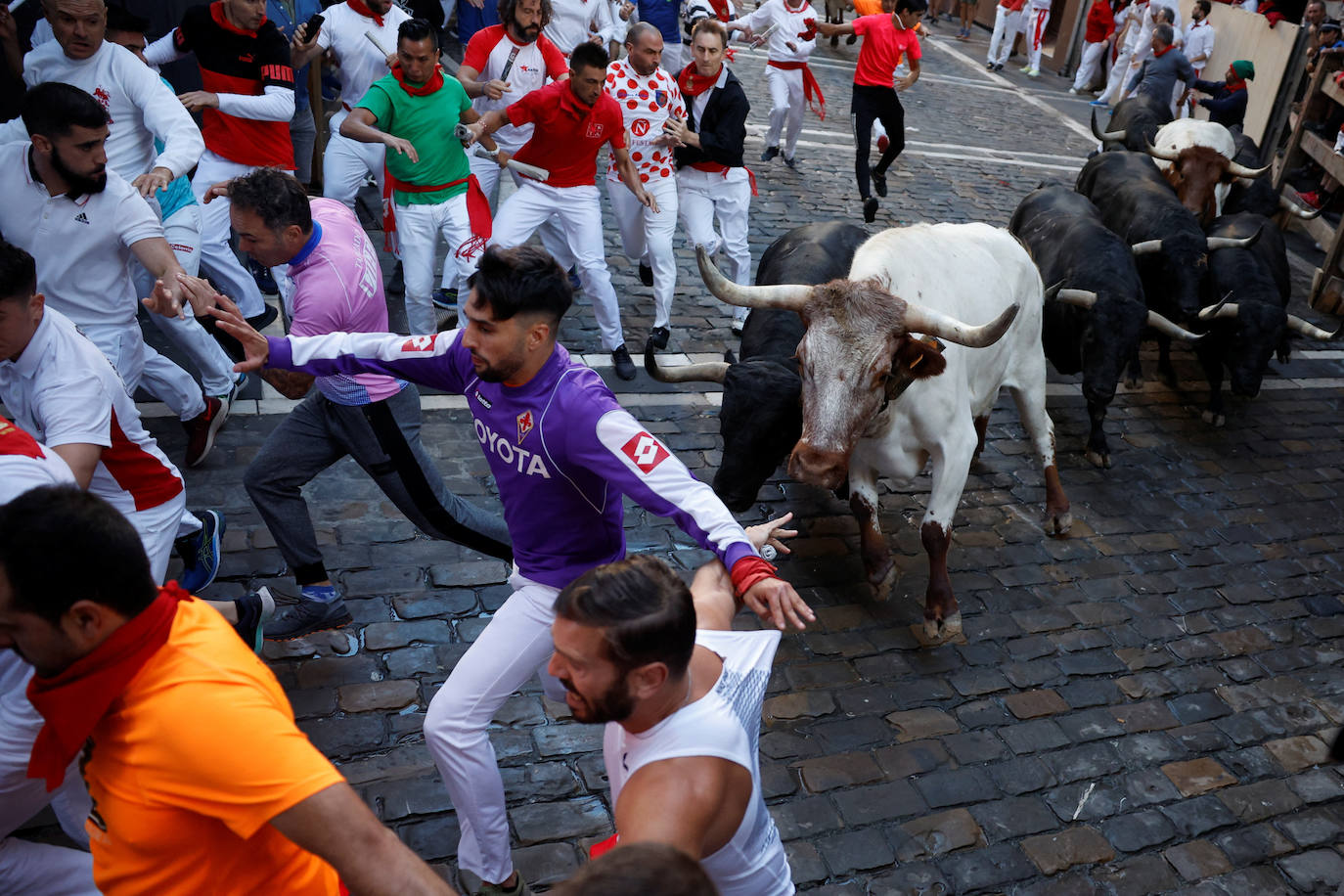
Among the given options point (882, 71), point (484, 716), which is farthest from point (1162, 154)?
point (484, 716)

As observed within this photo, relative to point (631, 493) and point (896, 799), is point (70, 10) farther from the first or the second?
point (896, 799)

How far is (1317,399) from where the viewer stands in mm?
9898

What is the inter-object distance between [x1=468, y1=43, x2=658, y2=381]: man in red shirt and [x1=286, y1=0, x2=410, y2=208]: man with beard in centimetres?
128

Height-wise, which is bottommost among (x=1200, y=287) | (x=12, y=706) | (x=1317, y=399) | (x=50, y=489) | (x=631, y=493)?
(x=1317, y=399)

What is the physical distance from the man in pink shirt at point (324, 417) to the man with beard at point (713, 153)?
14.4 feet

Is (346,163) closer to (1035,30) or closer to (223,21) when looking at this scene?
(223,21)

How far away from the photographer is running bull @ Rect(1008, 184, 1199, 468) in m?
7.91

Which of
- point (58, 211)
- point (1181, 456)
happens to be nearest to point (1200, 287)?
point (1181, 456)

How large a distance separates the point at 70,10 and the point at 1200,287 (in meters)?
9.13

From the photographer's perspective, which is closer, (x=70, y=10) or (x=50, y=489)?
(x=50, y=489)

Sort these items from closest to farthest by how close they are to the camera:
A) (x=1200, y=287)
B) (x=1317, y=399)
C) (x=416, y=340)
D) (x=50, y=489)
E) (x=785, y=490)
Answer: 1. (x=50, y=489)
2. (x=416, y=340)
3. (x=785, y=490)
4. (x=1200, y=287)
5. (x=1317, y=399)

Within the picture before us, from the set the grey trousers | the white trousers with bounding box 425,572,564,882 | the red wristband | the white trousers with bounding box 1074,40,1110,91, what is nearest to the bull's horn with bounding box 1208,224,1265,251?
the grey trousers

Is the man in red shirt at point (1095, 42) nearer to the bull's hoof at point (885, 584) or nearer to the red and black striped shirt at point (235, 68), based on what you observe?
the red and black striped shirt at point (235, 68)

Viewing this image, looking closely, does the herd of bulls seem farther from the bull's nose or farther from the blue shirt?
the blue shirt
